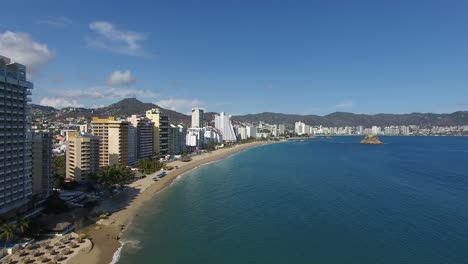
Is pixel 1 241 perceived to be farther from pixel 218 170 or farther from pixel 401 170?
pixel 401 170

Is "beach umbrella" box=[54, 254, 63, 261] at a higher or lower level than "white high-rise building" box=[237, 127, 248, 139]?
lower

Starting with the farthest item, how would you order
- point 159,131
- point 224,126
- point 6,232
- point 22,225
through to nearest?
point 224,126, point 159,131, point 22,225, point 6,232

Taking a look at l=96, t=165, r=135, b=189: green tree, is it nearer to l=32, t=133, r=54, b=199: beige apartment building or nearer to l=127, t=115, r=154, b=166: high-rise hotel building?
l=32, t=133, r=54, b=199: beige apartment building

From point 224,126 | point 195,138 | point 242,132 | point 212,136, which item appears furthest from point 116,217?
point 242,132

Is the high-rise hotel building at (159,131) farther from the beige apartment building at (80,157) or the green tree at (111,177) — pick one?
the green tree at (111,177)

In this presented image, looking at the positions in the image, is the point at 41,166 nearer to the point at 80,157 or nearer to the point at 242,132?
the point at 80,157

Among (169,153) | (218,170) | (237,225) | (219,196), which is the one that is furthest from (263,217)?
(169,153)

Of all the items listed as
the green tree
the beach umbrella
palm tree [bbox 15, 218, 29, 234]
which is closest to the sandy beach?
the beach umbrella
